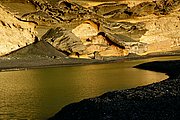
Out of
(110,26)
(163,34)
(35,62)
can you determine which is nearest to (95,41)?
(110,26)

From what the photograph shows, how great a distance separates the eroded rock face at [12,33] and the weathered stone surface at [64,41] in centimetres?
192

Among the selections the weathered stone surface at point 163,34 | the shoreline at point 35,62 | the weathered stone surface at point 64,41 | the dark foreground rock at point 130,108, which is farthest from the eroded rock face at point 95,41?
the dark foreground rock at point 130,108

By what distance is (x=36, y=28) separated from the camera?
4412 cm

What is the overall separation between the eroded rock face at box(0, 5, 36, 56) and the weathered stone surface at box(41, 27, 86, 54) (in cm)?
192

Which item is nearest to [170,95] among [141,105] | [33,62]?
[141,105]

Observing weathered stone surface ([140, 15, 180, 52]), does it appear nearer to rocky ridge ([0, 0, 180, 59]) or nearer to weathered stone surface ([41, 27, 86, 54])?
rocky ridge ([0, 0, 180, 59])

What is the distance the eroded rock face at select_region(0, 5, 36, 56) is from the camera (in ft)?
131

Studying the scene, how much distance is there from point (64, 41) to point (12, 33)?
5.89m

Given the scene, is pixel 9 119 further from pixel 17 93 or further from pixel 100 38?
pixel 100 38

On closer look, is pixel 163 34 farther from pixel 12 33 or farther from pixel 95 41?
pixel 12 33

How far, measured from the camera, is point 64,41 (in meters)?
42.5

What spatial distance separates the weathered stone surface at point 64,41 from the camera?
42062 millimetres

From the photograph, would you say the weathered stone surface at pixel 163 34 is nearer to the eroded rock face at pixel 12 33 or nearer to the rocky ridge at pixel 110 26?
the rocky ridge at pixel 110 26

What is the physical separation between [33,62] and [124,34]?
19240mm
